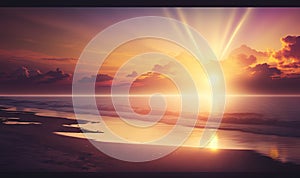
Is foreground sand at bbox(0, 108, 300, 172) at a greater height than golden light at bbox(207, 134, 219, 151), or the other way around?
golden light at bbox(207, 134, 219, 151)

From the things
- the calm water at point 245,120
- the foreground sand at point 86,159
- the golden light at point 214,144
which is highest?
the calm water at point 245,120

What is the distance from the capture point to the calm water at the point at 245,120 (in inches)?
114

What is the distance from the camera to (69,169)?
2.85m

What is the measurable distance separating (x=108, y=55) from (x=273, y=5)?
4.05 feet

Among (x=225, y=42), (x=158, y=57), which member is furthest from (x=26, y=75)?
(x=225, y=42)

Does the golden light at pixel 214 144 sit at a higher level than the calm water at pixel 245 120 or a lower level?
lower

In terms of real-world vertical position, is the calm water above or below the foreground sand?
above

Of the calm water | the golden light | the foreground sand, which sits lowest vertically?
the foreground sand

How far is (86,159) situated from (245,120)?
3.89ft

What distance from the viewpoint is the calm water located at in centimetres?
290

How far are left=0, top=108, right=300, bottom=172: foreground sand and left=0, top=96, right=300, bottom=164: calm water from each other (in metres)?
0.06

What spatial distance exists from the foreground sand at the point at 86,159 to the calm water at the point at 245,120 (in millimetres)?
65

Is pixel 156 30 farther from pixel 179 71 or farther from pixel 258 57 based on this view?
pixel 258 57

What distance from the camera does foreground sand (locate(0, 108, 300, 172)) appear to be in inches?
112
